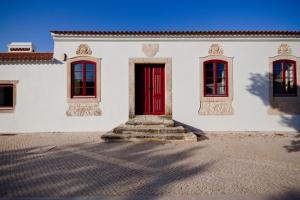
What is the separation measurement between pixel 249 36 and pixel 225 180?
7749 mm

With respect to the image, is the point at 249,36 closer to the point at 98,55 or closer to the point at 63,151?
the point at 98,55

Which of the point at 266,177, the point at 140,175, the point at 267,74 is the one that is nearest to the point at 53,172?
the point at 140,175

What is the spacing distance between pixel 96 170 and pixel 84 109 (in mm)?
5398

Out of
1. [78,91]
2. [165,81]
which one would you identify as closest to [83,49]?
[78,91]

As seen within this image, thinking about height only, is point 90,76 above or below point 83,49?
below

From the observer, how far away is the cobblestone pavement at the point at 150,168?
408 centimetres

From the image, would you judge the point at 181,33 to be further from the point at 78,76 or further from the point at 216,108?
the point at 78,76

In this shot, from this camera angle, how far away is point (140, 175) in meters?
4.93

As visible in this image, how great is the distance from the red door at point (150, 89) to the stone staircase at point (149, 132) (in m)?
1.36

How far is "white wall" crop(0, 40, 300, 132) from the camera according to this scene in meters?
10.2

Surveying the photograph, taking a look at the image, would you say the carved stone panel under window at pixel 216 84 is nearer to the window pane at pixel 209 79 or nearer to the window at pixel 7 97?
the window pane at pixel 209 79

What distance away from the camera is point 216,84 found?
10.5 m

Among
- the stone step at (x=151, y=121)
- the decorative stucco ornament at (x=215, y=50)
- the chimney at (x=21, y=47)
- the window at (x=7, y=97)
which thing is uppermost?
the chimney at (x=21, y=47)

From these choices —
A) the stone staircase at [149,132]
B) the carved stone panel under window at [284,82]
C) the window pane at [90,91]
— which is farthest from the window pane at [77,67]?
the carved stone panel under window at [284,82]
